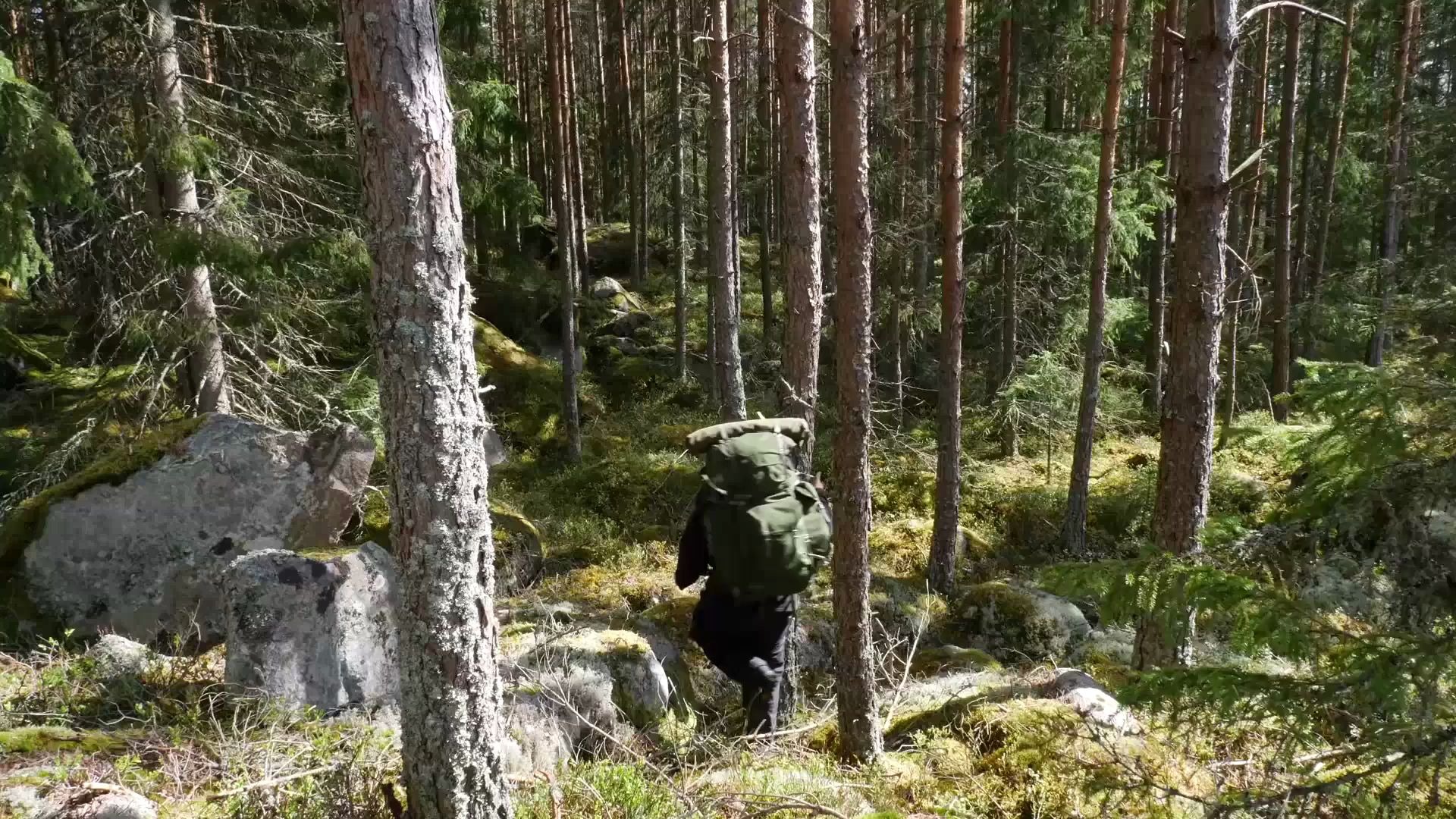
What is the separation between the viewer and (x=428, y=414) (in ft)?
10.6

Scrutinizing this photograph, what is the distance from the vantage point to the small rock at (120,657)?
191 inches

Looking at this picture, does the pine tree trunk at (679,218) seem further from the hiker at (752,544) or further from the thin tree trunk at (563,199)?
the hiker at (752,544)

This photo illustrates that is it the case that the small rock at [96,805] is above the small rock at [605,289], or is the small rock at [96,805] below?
below

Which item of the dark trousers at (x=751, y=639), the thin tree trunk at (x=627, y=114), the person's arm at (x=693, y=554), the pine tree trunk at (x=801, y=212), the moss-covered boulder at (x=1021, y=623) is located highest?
the thin tree trunk at (x=627, y=114)

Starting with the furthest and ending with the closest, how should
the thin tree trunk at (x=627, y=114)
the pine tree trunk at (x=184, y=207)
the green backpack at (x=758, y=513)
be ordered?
the thin tree trunk at (x=627, y=114) → the pine tree trunk at (x=184, y=207) → the green backpack at (x=758, y=513)

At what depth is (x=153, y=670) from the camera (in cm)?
496

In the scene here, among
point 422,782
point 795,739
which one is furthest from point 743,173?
point 422,782

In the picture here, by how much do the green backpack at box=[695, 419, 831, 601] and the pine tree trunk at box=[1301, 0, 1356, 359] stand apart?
16991mm

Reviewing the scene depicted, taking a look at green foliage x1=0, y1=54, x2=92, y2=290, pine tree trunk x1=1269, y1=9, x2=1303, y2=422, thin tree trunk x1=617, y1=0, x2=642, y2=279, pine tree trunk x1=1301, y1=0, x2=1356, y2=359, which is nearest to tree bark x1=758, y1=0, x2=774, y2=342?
thin tree trunk x1=617, y1=0, x2=642, y2=279

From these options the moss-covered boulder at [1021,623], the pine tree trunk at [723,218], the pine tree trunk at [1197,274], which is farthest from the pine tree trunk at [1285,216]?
the pine tree trunk at [1197,274]

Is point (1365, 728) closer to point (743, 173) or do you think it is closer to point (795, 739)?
point (795, 739)

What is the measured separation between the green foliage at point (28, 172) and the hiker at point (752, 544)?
6.06 m

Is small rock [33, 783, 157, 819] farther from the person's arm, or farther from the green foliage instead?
the green foliage

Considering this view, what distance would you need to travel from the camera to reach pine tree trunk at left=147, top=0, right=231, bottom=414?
779 centimetres
